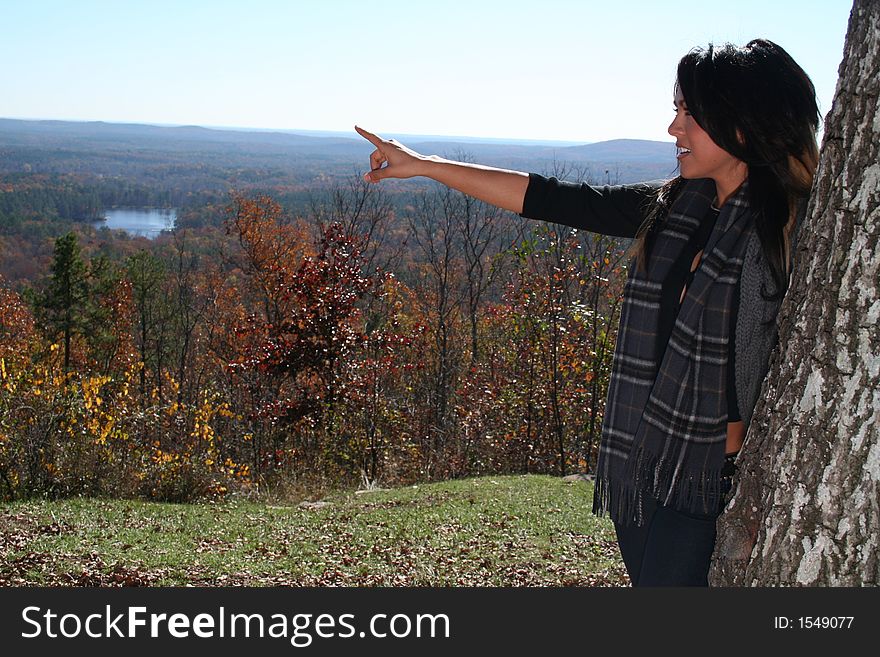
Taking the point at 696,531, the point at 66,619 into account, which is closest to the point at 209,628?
the point at 66,619

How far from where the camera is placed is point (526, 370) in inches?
563

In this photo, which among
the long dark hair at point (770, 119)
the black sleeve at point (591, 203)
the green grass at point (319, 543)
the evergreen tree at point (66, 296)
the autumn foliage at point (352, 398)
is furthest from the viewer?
the evergreen tree at point (66, 296)

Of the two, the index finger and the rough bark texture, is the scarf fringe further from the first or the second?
the index finger

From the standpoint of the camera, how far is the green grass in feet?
17.9

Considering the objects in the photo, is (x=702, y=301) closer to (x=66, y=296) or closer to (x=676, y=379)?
(x=676, y=379)

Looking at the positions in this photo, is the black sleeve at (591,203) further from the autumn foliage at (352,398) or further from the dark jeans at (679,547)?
the autumn foliage at (352,398)

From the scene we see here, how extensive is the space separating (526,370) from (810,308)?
12694mm

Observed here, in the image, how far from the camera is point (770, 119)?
6.07ft

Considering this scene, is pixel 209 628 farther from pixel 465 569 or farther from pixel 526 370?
pixel 526 370

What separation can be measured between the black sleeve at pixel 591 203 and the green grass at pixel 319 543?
3695 mm

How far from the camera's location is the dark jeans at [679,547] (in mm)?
1913

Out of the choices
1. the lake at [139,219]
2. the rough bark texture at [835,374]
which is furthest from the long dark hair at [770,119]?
the lake at [139,219]

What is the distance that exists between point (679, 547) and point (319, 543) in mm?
5069

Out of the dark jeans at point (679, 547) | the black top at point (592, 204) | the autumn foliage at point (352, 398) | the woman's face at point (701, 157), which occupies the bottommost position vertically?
the autumn foliage at point (352, 398)
